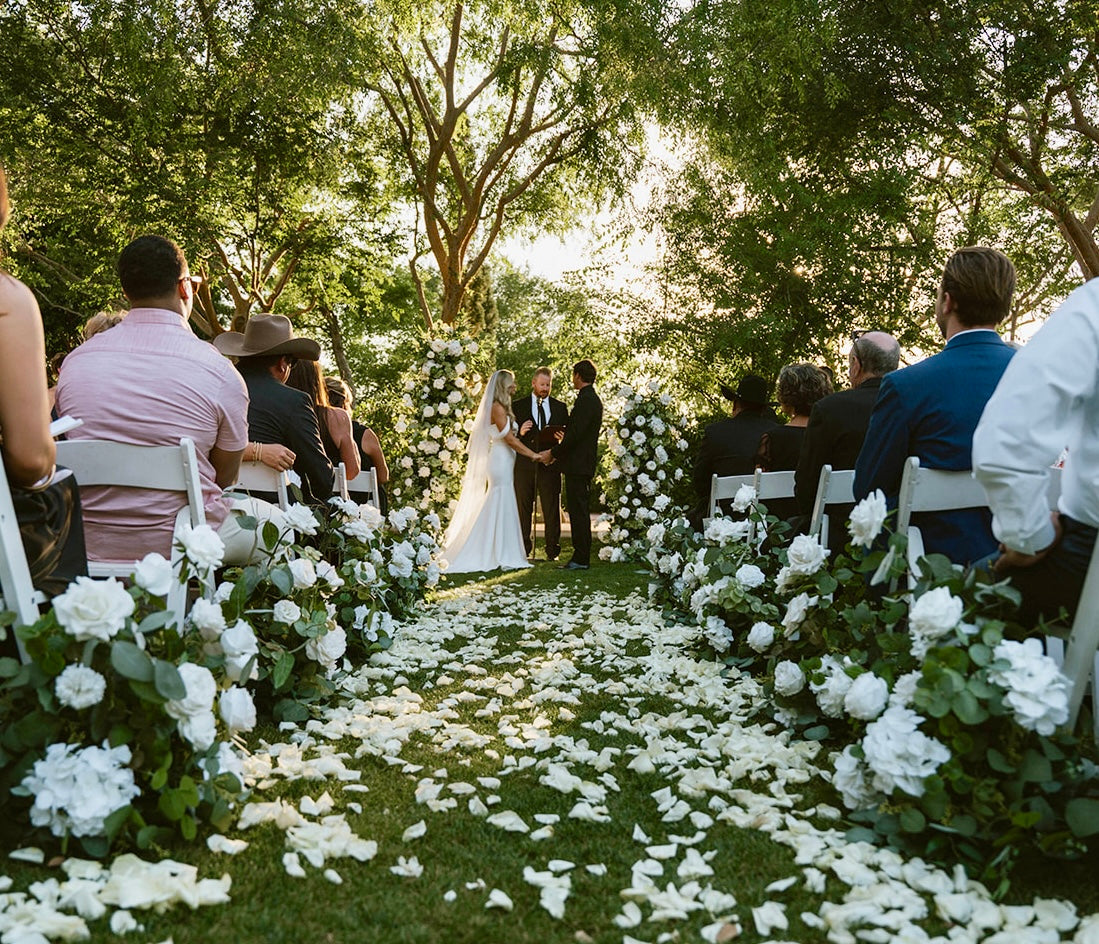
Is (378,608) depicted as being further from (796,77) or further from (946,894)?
(796,77)

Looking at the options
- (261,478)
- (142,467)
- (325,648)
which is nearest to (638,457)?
(261,478)

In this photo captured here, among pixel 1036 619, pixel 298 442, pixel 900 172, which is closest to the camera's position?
pixel 1036 619

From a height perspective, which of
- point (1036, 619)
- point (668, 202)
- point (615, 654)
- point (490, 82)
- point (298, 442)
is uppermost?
point (490, 82)

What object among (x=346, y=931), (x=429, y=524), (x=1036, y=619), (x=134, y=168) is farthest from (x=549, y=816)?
(x=134, y=168)

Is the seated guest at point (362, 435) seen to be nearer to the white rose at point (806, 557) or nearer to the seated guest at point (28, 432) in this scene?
the white rose at point (806, 557)

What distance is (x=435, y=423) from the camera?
11195 millimetres

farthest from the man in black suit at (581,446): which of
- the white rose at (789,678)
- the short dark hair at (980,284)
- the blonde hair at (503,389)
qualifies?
the short dark hair at (980,284)

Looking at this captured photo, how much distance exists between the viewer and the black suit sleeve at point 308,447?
542 centimetres

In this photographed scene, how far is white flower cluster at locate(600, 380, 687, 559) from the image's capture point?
12289 mm

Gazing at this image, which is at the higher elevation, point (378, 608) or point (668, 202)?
point (668, 202)

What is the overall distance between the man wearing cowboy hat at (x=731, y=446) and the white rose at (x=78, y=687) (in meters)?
5.69

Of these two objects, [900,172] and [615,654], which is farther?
[900,172]

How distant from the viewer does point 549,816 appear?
9.61 feet

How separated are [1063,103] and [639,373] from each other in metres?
7.32
